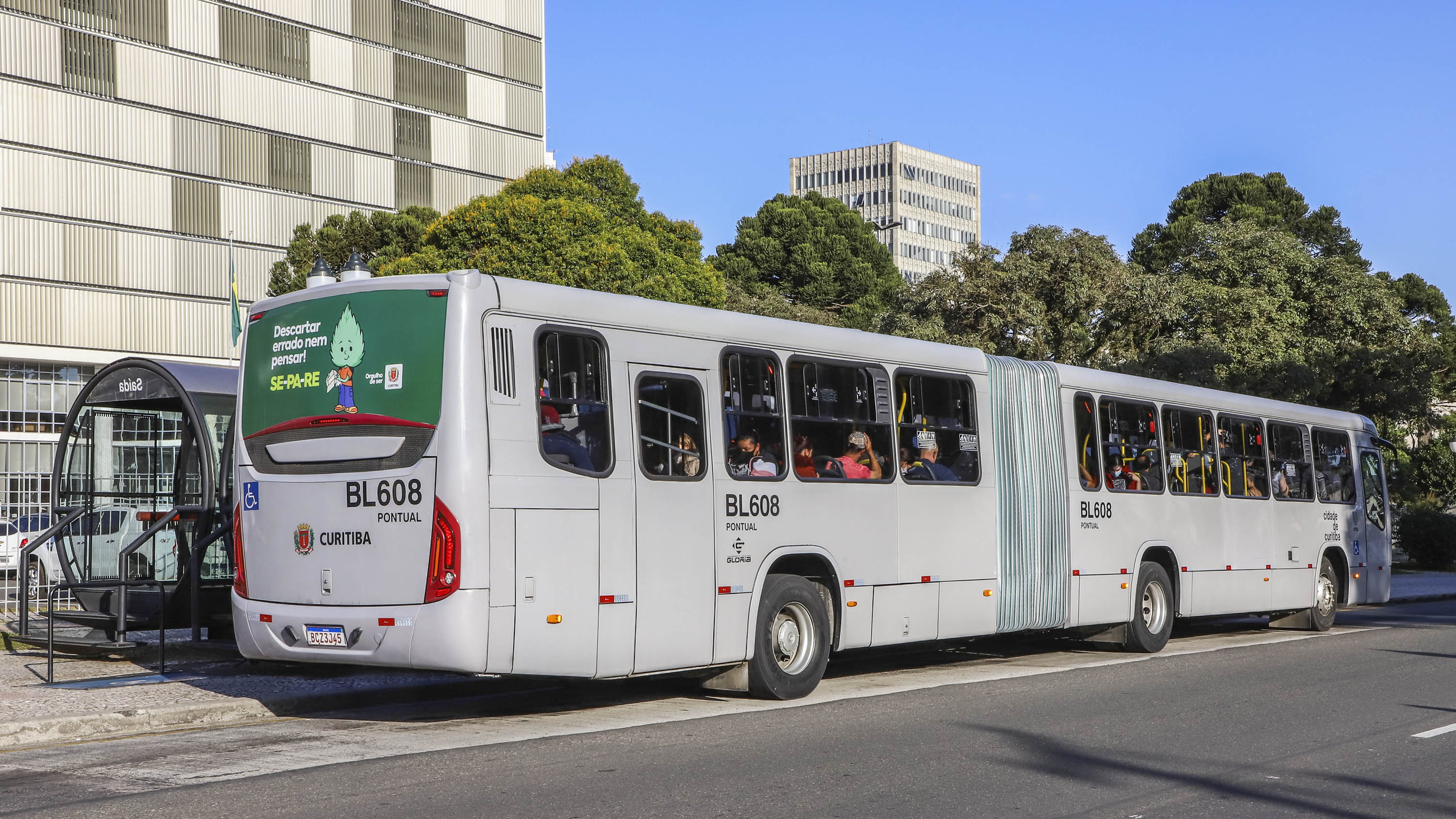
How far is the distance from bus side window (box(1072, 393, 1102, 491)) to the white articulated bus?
0.49ft

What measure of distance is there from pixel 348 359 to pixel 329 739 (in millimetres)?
2550

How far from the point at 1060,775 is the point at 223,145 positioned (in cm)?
5350

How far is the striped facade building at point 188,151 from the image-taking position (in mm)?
49844

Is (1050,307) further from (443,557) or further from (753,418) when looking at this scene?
(443,557)

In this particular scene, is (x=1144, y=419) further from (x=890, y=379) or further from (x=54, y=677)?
(x=54, y=677)

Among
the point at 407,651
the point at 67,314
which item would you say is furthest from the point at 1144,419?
the point at 67,314

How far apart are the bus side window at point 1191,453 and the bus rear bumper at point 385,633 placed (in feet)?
32.8

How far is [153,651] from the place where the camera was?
13.5 metres

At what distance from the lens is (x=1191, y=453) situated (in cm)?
1672

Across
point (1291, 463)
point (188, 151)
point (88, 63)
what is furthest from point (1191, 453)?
point (188, 151)

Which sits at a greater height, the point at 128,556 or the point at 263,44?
the point at 263,44

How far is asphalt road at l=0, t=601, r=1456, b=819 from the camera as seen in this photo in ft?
23.4

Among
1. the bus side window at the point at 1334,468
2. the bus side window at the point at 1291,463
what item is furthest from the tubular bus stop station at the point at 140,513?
the bus side window at the point at 1334,468

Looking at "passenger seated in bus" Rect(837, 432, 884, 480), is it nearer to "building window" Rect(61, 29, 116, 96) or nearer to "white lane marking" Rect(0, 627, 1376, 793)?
"white lane marking" Rect(0, 627, 1376, 793)
